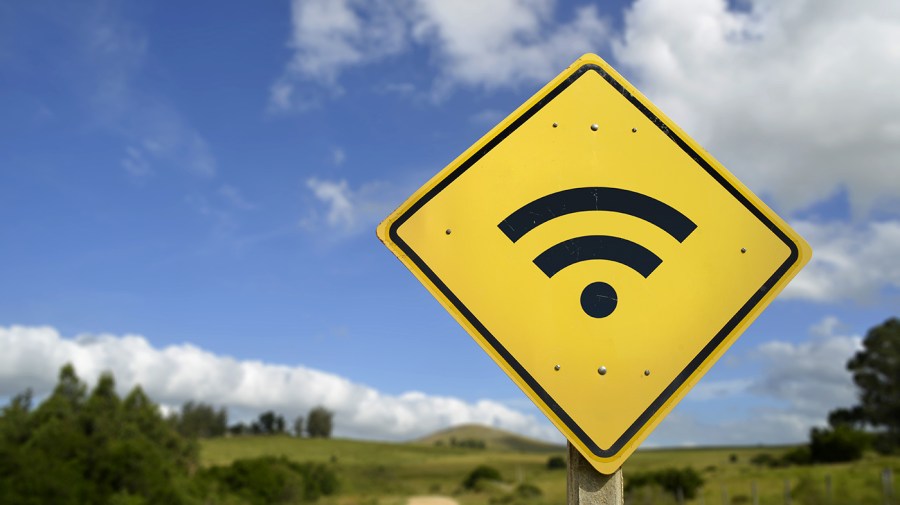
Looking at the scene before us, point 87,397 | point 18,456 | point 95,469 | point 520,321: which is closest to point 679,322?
point 520,321

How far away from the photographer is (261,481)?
40.0 meters

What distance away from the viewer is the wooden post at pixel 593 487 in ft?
7.35

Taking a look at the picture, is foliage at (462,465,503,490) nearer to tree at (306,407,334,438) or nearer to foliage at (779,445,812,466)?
foliage at (779,445,812,466)

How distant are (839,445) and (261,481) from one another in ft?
110

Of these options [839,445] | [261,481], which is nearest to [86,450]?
[261,481]

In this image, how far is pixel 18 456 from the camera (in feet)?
67.9

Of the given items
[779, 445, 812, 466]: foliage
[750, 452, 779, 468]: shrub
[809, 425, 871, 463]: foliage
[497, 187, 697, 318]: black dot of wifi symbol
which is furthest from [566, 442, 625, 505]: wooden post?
[750, 452, 779, 468]: shrub

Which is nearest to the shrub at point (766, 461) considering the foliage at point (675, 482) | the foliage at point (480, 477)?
the foliage at point (675, 482)

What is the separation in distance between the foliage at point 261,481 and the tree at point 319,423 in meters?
72.3

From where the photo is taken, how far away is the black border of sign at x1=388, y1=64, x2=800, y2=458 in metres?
2.25

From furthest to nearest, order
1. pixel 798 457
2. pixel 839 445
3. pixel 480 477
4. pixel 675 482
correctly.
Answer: pixel 480 477 → pixel 798 457 → pixel 839 445 → pixel 675 482

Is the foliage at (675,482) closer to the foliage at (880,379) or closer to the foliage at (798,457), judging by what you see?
the foliage at (798,457)

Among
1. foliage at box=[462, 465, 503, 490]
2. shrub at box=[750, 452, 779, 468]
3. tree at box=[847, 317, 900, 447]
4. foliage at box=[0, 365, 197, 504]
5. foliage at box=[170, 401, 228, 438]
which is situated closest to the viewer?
foliage at box=[0, 365, 197, 504]

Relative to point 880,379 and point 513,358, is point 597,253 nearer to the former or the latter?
point 513,358
